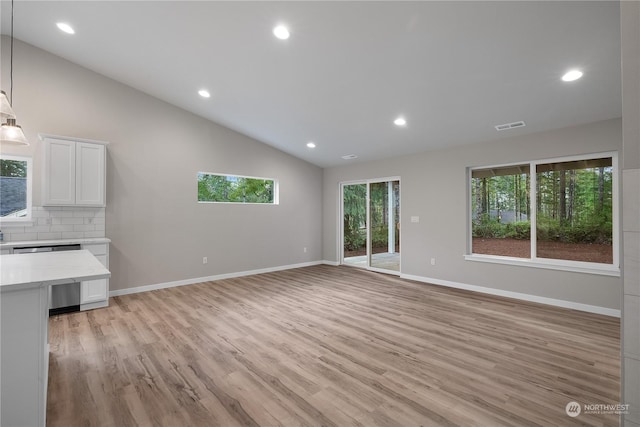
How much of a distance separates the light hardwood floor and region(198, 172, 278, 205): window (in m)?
2.25

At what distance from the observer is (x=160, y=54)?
379cm

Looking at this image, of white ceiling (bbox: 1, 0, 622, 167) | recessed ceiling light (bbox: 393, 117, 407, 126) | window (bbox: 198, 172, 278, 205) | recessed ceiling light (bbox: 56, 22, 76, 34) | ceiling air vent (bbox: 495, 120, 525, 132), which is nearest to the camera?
white ceiling (bbox: 1, 0, 622, 167)

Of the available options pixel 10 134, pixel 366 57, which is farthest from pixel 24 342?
pixel 366 57

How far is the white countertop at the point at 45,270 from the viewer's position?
1.46 meters

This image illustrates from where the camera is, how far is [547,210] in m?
4.38

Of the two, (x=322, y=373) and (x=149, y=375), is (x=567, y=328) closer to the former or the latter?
(x=322, y=373)

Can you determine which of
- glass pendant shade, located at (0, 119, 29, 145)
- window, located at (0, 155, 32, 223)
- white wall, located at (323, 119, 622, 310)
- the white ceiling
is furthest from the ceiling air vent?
window, located at (0, 155, 32, 223)

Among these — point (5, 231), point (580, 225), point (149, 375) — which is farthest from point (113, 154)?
point (580, 225)

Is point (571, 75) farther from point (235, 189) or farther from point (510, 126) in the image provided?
point (235, 189)

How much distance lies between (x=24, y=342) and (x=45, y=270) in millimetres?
409

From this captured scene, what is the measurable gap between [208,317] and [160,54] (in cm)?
349

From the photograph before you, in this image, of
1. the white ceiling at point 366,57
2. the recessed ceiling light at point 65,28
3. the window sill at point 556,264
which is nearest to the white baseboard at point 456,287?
the window sill at point 556,264

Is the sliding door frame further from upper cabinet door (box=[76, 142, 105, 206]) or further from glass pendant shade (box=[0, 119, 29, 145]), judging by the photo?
glass pendant shade (box=[0, 119, 29, 145])

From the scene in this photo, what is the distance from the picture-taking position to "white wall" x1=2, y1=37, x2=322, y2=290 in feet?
13.6
